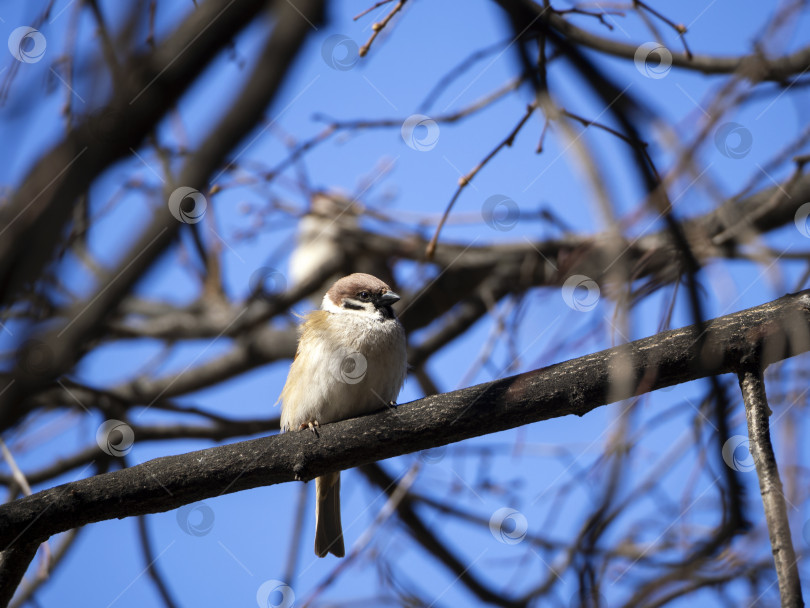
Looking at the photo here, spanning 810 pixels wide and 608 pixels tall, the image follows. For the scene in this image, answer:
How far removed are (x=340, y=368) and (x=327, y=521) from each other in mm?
861

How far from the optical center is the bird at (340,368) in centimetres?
328

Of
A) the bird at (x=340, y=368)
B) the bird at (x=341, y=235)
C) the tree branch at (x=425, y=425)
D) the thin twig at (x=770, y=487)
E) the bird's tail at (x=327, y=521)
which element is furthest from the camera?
the bird at (x=341, y=235)

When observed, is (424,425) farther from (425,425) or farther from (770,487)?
(770,487)

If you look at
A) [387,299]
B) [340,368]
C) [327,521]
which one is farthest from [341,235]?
[327,521]

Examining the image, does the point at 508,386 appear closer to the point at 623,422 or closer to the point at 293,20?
the point at 623,422

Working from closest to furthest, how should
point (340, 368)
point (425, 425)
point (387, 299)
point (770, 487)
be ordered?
point (770, 487)
point (425, 425)
point (340, 368)
point (387, 299)

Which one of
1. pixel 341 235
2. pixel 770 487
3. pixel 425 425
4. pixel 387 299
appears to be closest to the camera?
pixel 770 487

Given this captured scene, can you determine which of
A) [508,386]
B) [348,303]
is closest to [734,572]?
[508,386]

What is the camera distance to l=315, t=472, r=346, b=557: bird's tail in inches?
143

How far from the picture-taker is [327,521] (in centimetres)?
366

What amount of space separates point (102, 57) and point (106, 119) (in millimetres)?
203

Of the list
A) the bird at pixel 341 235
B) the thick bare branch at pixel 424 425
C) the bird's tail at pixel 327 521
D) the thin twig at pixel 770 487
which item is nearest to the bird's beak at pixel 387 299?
the bird at pixel 341 235

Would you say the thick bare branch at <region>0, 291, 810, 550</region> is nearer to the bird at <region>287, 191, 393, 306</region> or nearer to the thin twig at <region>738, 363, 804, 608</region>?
the thin twig at <region>738, 363, 804, 608</region>

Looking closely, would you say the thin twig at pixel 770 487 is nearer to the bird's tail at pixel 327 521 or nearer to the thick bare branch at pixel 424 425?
the thick bare branch at pixel 424 425
